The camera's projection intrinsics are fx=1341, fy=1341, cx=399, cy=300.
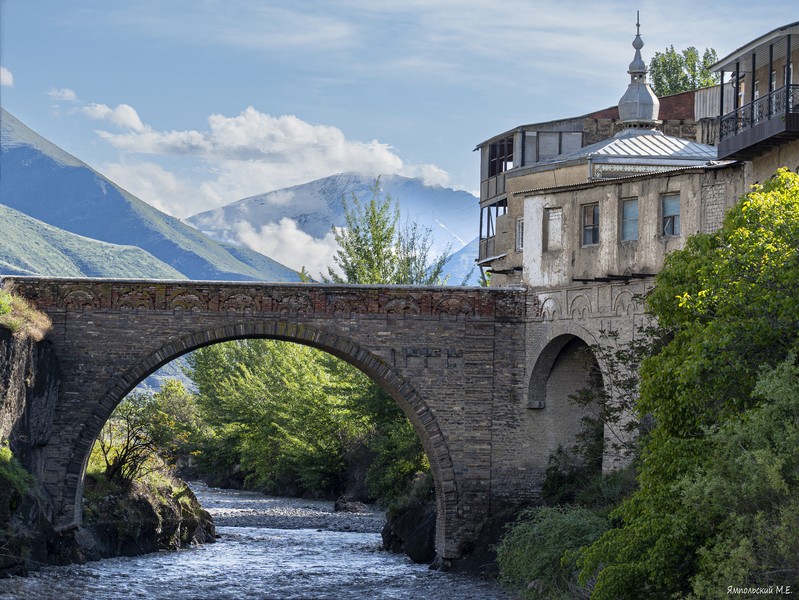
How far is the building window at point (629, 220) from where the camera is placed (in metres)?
25.5

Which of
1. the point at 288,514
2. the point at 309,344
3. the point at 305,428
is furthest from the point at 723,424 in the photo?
the point at 305,428

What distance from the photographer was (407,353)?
27266 mm

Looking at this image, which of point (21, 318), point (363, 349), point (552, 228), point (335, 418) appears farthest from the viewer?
point (335, 418)

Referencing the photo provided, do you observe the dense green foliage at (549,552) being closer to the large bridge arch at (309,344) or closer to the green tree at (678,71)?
the large bridge arch at (309,344)

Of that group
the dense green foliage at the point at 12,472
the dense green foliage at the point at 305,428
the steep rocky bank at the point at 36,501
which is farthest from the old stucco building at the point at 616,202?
the dense green foliage at the point at 12,472

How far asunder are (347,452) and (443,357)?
19.0 metres

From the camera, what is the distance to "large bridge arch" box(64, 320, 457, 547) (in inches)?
1048

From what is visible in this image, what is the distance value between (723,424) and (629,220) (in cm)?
985

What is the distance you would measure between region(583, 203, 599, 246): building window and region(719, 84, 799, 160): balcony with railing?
358 centimetres

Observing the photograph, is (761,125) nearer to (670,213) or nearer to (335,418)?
(670,213)

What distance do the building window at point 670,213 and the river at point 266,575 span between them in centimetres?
730

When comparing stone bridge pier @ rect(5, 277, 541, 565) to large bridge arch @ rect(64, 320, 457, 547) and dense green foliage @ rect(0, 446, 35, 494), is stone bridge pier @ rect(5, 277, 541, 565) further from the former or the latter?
dense green foliage @ rect(0, 446, 35, 494)

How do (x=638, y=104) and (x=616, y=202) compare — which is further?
(x=638, y=104)

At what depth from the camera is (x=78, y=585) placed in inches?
954
